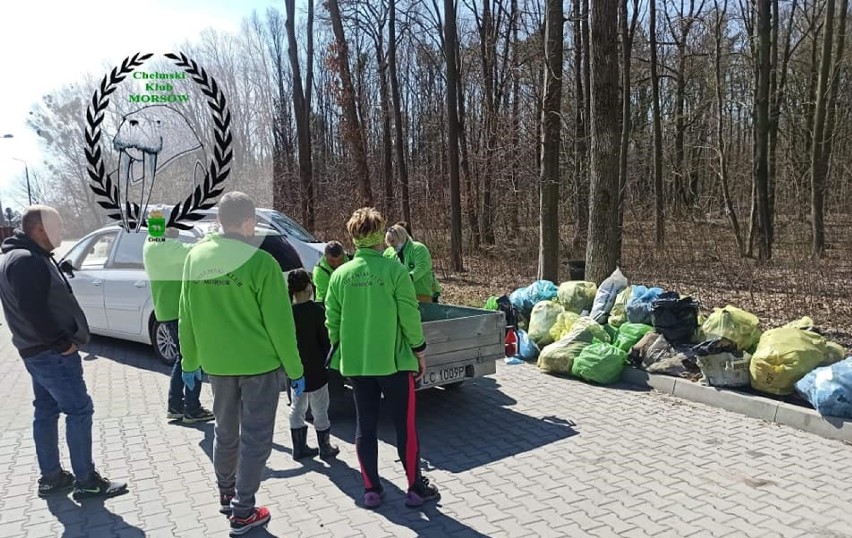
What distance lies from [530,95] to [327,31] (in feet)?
38.7

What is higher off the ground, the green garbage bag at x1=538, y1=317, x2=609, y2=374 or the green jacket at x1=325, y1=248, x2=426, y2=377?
the green jacket at x1=325, y1=248, x2=426, y2=377

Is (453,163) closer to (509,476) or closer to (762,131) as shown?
(762,131)

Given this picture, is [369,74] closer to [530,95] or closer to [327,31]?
[327,31]

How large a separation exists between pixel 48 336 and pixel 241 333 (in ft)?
4.65

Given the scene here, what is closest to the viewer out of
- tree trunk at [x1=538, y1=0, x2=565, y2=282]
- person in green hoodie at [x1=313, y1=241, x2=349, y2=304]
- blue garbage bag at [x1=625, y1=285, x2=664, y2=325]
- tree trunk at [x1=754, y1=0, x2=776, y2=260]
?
person in green hoodie at [x1=313, y1=241, x2=349, y2=304]

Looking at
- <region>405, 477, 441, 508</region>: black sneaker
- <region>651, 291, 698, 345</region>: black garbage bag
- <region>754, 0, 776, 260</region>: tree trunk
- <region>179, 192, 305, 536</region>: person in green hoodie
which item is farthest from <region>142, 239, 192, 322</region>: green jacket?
<region>754, 0, 776, 260</region>: tree trunk

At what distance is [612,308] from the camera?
25.8 ft

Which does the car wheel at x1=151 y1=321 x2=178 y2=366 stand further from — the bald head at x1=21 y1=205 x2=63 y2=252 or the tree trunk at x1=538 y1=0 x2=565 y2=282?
the tree trunk at x1=538 y1=0 x2=565 y2=282

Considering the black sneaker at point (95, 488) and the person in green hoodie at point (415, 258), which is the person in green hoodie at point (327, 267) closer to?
the person in green hoodie at point (415, 258)

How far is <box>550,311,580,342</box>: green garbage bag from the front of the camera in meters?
7.80

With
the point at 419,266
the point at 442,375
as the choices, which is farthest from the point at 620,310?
the point at 442,375

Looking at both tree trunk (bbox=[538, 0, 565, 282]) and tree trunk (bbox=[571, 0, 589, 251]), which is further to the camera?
tree trunk (bbox=[571, 0, 589, 251])

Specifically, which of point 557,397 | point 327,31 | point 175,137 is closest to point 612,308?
point 557,397

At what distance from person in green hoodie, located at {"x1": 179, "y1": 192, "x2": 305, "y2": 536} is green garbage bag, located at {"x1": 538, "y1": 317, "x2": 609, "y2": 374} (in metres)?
4.26
